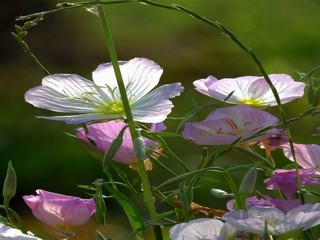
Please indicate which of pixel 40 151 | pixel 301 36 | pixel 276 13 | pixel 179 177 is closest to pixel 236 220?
pixel 179 177

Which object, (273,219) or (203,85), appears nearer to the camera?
(273,219)

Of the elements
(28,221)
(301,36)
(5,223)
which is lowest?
(28,221)

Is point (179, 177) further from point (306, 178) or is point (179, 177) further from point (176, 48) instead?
point (176, 48)

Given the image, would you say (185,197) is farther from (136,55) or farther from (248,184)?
(136,55)

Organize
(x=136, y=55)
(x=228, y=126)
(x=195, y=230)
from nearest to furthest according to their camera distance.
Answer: (x=195, y=230), (x=228, y=126), (x=136, y=55)

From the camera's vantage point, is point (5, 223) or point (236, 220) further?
point (5, 223)

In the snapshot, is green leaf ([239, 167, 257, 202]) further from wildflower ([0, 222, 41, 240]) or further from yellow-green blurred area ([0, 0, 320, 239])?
yellow-green blurred area ([0, 0, 320, 239])

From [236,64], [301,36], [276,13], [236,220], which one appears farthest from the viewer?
[276,13]

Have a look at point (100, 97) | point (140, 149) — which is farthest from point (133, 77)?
point (140, 149)
